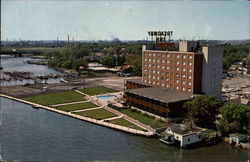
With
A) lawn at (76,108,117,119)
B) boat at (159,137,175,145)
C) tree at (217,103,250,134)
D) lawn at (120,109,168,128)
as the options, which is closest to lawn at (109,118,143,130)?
lawn at (120,109,168,128)

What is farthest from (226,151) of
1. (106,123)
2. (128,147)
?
(106,123)

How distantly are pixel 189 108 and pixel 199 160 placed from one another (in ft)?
31.8

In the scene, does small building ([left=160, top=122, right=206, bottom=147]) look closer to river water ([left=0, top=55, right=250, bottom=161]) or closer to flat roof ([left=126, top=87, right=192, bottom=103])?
river water ([left=0, top=55, right=250, bottom=161])

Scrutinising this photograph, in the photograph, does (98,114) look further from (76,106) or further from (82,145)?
(82,145)

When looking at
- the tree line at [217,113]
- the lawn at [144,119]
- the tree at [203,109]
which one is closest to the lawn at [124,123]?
the lawn at [144,119]

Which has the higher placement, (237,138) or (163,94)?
(163,94)

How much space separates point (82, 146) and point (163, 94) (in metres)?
16.3

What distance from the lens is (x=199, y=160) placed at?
1104 inches

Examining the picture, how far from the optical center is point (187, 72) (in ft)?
144

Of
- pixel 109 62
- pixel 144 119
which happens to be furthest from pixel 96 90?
pixel 109 62

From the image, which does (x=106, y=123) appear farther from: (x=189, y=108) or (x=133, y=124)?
(x=189, y=108)

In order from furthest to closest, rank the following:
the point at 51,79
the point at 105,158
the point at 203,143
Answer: the point at 51,79, the point at 203,143, the point at 105,158

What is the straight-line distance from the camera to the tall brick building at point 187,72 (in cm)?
4256

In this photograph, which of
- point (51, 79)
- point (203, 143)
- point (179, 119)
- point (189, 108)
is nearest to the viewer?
Result: point (203, 143)
